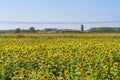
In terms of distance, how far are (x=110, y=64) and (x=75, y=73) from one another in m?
1.25

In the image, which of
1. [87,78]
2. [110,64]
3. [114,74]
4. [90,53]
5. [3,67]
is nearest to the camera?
→ [87,78]

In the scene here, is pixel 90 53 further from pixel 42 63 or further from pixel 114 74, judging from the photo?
pixel 114 74

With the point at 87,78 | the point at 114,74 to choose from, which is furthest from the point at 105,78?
the point at 87,78

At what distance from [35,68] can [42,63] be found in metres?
0.20

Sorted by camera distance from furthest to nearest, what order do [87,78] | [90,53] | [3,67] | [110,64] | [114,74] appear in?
1. [90,53]
2. [110,64]
3. [3,67]
4. [114,74]
5. [87,78]

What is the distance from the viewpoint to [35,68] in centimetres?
696

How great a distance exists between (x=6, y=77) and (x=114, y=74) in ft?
5.64

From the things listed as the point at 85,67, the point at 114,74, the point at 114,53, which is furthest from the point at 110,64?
the point at 114,53

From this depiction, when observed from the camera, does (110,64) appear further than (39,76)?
Yes

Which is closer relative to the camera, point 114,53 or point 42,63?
point 42,63

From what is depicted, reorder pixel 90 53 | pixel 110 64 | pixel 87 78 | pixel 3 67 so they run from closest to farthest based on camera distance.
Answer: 1. pixel 87 78
2. pixel 3 67
3. pixel 110 64
4. pixel 90 53

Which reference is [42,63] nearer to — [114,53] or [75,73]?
[75,73]

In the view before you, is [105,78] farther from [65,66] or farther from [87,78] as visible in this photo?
[65,66]

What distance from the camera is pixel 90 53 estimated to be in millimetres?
8484
